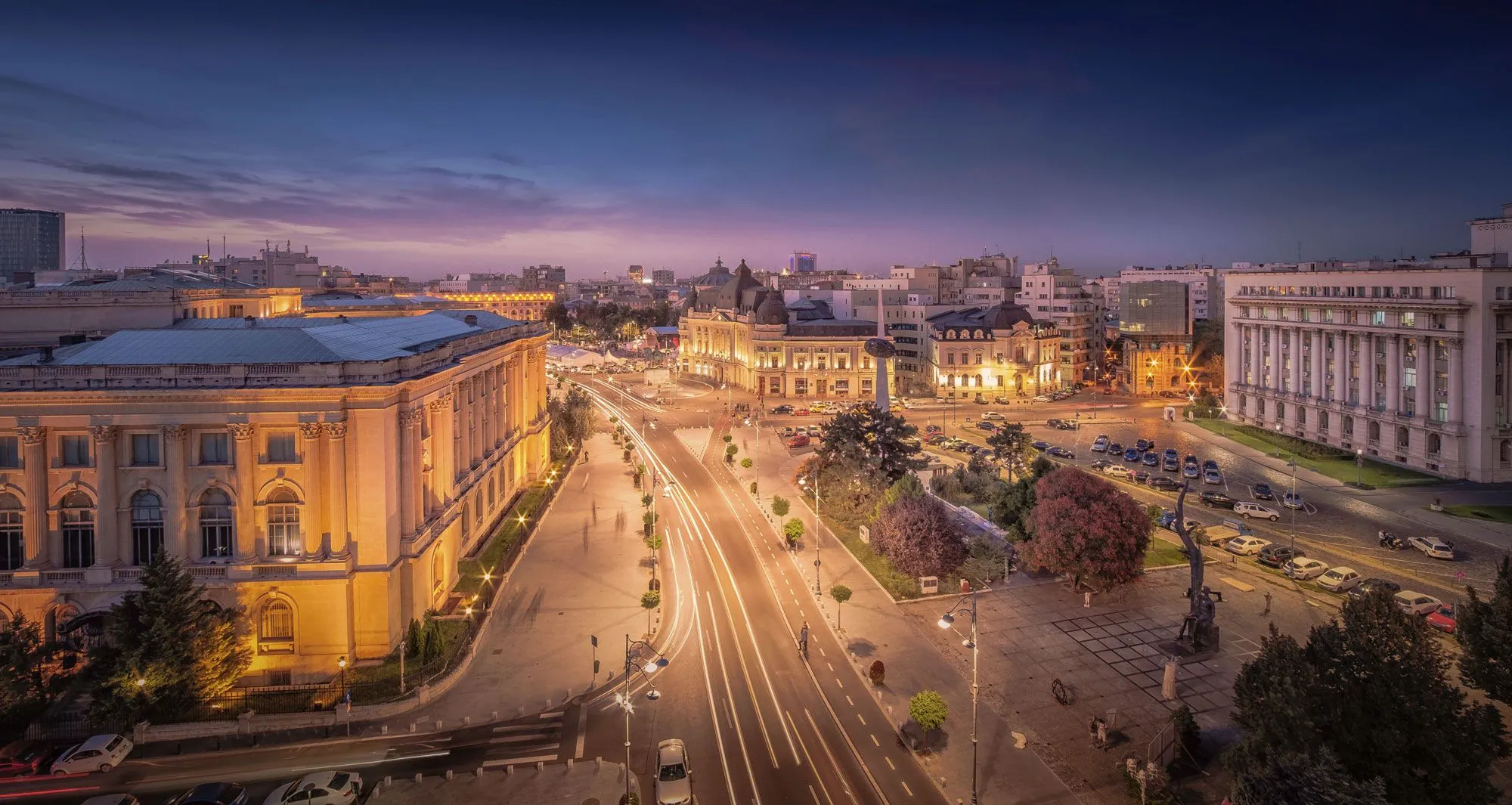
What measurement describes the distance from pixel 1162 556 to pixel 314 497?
43.1 metres

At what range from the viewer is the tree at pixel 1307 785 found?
19.2 metres

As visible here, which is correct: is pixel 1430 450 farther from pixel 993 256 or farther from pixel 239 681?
pixel 993 256

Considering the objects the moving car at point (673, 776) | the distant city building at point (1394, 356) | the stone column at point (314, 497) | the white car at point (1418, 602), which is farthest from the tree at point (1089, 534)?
the distant city building at point (1394, 356)

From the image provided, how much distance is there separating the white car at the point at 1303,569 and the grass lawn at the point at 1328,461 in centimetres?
2473

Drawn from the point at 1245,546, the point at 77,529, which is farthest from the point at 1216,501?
the point at 77,529

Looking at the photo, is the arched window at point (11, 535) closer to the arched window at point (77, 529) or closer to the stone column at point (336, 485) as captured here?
the arched window at point (77, 529)

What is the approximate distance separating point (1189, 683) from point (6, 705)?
41747mm

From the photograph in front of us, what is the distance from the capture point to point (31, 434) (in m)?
32.0

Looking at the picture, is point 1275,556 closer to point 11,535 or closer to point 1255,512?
point 1255,512

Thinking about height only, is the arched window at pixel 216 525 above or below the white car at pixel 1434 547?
above

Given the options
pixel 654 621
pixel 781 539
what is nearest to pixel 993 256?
pixel 781 539

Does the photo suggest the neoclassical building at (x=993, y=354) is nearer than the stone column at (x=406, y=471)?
No

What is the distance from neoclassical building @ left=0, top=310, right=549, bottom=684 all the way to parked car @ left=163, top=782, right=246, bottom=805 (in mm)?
7968

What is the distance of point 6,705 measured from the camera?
28391 millimetres
